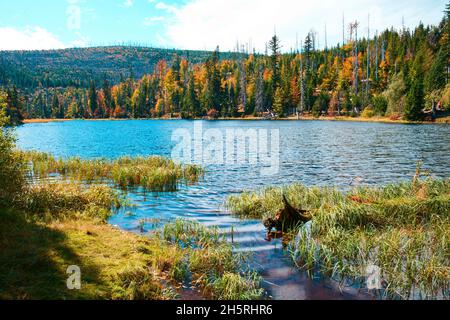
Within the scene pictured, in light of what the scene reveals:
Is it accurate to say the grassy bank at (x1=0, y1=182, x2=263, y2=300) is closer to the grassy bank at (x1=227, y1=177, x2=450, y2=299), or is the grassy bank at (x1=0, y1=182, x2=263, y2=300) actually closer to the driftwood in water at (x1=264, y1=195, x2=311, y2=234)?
the driftwood in water at (x1=264, y1=195, x2=311, y2=234)

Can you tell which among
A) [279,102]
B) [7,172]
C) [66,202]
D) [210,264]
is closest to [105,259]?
[210,264]

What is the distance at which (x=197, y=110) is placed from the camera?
427 ft

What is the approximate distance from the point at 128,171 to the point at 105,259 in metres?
13.7

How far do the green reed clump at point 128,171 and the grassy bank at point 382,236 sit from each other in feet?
23.1

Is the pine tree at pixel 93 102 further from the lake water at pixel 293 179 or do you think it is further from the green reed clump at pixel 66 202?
the green reed clump at pixel 66 202

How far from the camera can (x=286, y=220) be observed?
14.1 m

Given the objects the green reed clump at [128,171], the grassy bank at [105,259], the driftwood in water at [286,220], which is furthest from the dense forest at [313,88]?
the grassy bank at [105,259]

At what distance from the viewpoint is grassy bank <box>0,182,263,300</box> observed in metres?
8.02

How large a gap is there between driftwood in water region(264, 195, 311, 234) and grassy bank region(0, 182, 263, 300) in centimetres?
253

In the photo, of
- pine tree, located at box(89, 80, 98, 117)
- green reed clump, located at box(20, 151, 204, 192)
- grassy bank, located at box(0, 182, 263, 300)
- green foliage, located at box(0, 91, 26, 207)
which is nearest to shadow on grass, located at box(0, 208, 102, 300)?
grassy bank, located at box(0, 182, 263, 300)

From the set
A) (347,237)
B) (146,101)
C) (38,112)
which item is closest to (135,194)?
(347,237)
